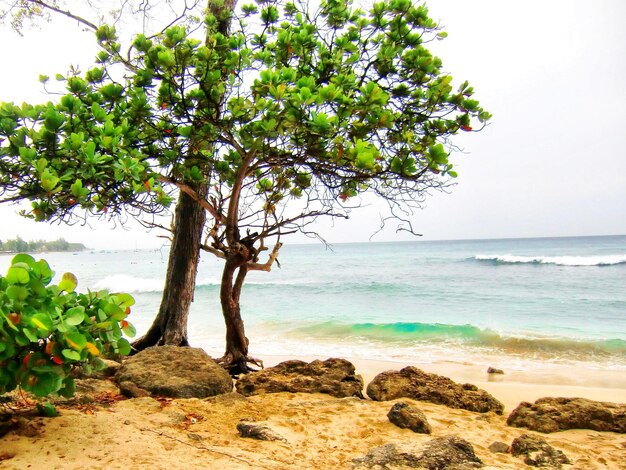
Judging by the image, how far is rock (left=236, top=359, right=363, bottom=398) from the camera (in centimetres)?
395

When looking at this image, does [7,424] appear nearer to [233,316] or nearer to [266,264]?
[233,316]

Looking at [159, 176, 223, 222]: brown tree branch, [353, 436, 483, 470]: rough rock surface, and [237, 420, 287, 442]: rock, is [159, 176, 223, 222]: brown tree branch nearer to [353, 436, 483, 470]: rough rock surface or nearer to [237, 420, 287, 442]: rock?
[237, 420, 287, 442]: rock

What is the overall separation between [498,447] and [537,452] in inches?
9.3

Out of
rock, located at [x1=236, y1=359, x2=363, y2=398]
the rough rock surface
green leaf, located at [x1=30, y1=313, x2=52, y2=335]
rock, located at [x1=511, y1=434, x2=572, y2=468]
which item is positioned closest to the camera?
green leaf, located at [x1=30, y1=313, x2=52, y2=335]

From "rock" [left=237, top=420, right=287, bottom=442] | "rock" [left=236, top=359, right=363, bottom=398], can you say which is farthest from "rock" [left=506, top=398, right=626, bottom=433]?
"rock" [left=237, top=420, right=287, bottom=442]

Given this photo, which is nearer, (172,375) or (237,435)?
(237,435)

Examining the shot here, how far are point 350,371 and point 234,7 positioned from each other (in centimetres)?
449

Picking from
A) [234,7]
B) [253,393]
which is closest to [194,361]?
[253,393]

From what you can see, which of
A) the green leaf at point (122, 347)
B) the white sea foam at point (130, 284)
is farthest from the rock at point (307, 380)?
the white sea foam at point (130, 284)

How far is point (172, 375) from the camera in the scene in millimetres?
3699

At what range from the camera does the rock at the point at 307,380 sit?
12.9 feet

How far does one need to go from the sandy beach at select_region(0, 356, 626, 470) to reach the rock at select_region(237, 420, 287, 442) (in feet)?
0.17

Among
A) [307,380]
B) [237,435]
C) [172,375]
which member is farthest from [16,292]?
[307,380]

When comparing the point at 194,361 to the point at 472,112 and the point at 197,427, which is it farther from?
the point at 472,112
